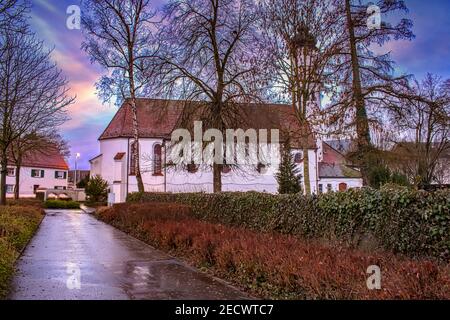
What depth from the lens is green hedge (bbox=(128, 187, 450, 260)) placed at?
777cm

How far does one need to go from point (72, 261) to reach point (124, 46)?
21.7m

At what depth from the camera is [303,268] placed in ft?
24.9

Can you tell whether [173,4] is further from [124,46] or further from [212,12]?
[124,46]

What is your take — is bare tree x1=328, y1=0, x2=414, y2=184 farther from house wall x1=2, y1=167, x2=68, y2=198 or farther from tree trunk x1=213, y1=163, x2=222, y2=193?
house wall x1=2, y1=167, x2=68, y2=198

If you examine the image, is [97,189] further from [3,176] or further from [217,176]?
[217,176]

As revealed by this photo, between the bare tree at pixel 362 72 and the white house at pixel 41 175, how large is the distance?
58.5 metres

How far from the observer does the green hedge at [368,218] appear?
7.77 m

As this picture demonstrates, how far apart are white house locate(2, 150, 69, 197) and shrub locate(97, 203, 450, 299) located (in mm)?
64560

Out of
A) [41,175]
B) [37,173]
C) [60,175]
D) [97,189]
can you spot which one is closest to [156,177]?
[97,189]

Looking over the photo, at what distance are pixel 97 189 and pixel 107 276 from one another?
3974 cm

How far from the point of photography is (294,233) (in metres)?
12.3

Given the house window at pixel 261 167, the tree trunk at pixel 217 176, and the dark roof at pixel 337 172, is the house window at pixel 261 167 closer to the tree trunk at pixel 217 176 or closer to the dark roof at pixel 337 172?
the tree trunk at pixel 217 176

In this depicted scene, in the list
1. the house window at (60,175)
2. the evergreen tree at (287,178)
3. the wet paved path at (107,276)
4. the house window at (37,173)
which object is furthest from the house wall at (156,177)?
the wet paved path at (107,276)
